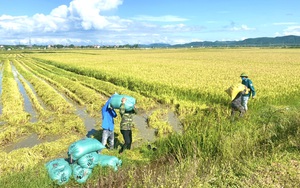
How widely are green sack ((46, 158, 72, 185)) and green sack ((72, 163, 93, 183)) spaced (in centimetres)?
10

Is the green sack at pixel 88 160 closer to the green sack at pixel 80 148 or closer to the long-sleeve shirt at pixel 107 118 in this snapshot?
the green sack at pixel 80 148

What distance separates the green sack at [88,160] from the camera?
504 centimetres

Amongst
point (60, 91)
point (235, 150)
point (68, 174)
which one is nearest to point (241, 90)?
point (235, 150)

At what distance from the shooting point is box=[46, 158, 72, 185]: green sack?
4684 millimetres

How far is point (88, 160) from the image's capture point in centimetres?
510

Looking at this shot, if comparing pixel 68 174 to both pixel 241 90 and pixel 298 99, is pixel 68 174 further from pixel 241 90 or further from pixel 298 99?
pixel 298 99

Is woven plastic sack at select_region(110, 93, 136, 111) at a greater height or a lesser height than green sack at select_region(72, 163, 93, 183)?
greater

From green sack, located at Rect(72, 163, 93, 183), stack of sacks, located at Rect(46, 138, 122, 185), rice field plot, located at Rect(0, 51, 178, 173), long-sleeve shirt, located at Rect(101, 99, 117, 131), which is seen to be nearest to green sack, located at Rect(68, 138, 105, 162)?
stack of sacks, located at Rect(46, 138, 122, 185)

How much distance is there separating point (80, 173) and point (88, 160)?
0.28m

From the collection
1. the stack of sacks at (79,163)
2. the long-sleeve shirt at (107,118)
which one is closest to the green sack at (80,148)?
the stack of sacks at (79,163)

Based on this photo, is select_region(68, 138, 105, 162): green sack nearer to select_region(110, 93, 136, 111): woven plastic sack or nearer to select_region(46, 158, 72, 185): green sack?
select_region(46, 158, 72, 185): green sack

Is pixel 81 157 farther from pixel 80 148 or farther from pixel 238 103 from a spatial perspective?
pixel 238 103

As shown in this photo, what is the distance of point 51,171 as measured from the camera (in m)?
4.75

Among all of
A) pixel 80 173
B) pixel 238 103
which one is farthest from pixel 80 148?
pixel 238 103
